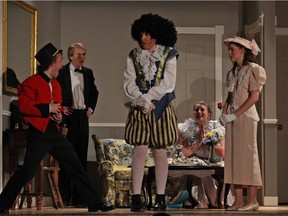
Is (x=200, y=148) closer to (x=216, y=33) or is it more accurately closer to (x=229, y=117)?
(x=229, y=117)

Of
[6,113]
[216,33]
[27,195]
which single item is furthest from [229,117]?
[216,33]

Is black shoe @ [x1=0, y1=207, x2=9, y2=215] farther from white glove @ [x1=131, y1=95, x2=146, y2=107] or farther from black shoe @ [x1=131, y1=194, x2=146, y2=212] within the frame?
white glove @ [x1=131, y1=95, x2=146, y2=107]

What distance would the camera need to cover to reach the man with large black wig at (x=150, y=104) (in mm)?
6785

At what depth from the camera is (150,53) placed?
6922 mm

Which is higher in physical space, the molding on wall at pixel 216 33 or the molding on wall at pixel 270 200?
the molding on wall at pixel 216 33

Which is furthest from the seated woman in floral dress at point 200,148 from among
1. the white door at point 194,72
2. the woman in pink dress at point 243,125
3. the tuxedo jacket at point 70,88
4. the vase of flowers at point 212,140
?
the white door at point 194,72

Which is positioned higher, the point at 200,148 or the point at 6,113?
the point at 6,113

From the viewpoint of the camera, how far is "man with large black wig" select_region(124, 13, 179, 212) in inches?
267

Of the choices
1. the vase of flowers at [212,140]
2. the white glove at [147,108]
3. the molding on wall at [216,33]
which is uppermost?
the molding on wall at [216,33]

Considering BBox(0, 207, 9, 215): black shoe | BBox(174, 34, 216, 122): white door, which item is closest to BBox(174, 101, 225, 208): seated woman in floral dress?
BBox(174, 34, 216, 122): white door

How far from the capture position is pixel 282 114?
10586mm

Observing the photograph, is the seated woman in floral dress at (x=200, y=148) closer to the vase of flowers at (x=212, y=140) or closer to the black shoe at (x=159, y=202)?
the vase of flowers at (x=212, y=140)

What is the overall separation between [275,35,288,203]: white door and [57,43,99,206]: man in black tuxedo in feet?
8.87

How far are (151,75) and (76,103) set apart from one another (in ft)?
7.79
